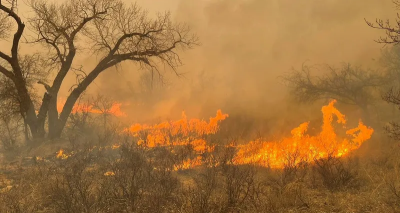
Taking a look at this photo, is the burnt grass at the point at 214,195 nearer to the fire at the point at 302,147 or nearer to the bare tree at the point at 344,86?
the fire at the point at 302,147

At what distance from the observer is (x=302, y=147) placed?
398 inches

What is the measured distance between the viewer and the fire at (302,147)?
9.12 m

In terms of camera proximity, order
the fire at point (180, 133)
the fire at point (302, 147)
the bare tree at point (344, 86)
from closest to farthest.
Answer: the fire at point (302, 147) → the fire at point (180, 133) → the bare tree at point (344, 86)

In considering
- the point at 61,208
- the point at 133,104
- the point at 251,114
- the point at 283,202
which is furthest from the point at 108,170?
the point at 133,104

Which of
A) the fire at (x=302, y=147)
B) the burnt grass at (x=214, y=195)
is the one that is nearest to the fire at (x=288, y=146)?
the fire at (x=302, y=147)

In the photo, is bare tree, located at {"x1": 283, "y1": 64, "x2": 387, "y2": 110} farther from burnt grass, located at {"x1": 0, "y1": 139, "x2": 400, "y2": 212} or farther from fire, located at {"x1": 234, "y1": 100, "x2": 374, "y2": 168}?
burnt grass, located at {"x1": 0, "y1": 139, "x2": 400, "y2": 212}

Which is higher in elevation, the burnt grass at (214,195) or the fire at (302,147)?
the fire at (302,147)

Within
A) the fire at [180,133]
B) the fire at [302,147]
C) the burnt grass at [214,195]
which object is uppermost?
the fire at [180,133]

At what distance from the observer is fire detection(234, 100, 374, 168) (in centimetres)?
912

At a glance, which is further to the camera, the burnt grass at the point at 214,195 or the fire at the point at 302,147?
the fire at the point at 302,147

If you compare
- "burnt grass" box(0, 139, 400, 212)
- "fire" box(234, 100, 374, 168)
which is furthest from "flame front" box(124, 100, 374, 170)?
"burnt grass" box(0, 139, 400, 212)

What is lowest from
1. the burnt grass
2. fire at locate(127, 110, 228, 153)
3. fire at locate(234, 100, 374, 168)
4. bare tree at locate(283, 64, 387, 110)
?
the burnt grass

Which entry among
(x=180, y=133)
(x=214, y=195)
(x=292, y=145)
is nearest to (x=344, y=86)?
(x=292, y=145)

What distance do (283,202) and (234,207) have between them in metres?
1.00
